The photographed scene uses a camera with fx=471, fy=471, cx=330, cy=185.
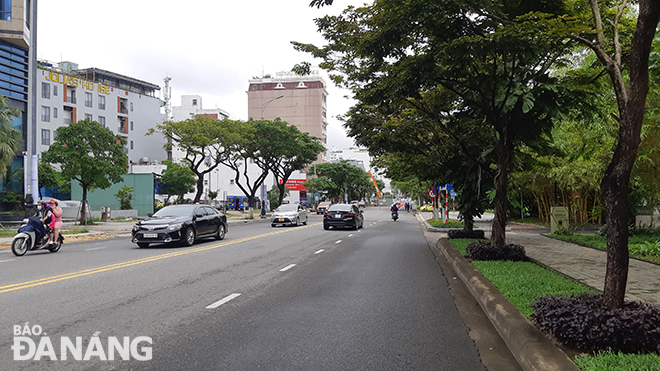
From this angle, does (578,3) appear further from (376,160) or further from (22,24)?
(22,24)

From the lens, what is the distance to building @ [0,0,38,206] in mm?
30734

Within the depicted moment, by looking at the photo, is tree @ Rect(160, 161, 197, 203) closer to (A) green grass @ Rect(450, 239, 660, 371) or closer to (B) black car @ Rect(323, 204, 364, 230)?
(B) black car @ Rect(323, 204, 364, 230)

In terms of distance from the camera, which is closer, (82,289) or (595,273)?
(82,289)

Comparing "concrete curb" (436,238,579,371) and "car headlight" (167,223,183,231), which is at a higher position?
"car headlight" (167,223,183,231)

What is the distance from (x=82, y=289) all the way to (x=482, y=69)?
389 inches

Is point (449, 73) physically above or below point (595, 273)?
above

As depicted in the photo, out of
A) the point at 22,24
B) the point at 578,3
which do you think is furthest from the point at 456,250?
the point at 22,24

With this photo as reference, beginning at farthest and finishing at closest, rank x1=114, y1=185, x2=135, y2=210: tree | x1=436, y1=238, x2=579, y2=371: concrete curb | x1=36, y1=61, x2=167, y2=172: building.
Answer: x1=36, y1=61, x2=167, y2=172: building → x1=114, y1=185, x2=135, y2=210: tree → x1=436, y1=238, x2=579, y2=371: concrete curb

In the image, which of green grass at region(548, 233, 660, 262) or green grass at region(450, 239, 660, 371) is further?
green grass at region(548, 233, 660, 262)

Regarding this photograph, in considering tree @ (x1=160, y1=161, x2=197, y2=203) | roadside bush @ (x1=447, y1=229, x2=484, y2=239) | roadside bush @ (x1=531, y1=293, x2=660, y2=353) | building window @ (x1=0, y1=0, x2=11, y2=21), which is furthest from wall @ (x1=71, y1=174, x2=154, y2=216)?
roadside bush @ (x1=531, y1=293, x2=660, y2=353)

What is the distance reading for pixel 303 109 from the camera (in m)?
100

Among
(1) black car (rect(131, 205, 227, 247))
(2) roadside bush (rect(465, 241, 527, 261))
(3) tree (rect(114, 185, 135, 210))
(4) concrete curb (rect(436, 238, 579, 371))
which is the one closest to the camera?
(4) concrete curb (rect(436, 238, 579, 371))

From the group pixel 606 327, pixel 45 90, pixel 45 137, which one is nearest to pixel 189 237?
pixel 606 327

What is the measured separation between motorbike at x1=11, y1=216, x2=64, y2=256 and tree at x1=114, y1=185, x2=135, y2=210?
25784 millimetres
